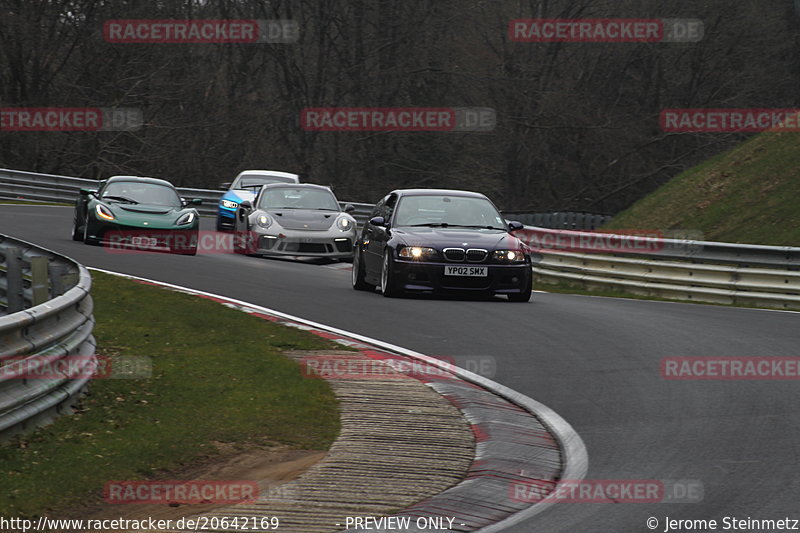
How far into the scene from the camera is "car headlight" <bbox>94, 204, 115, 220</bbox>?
20750 mm

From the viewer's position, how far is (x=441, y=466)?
22.4 feet

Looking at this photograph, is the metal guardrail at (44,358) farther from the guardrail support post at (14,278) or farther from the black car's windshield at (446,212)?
the black car's windshield at (446,212)

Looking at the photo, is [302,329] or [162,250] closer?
[302,329]

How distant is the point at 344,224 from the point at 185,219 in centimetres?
288

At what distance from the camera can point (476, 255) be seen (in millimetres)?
15242

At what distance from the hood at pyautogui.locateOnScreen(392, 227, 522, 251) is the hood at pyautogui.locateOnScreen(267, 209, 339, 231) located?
568 cm

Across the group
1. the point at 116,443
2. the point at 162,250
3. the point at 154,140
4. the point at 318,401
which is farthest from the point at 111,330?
the point at 154,140

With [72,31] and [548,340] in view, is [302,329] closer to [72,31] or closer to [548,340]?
[548,340]

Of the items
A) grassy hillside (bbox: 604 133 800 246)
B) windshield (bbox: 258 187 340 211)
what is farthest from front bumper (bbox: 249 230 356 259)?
grassy hillside (bbox: 604 133 800 246)

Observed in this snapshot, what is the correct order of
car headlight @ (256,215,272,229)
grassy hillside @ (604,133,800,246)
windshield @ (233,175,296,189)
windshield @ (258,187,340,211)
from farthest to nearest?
windshield @ (233,175,296,189) → grassy hillside @ (604,133,800,246) → windshield @ (258,187,340,211) → car headlight @ (256,215,272,229)

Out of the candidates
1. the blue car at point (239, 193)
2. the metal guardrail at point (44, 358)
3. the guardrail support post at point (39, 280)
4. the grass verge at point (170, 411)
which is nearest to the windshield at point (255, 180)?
the blue car at point (239, 193)

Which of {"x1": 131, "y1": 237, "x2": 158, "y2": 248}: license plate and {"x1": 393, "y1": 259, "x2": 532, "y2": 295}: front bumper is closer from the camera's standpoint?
{"x1": 393, "y1": 259, "x2": 532, "y2": 295}: front bumper

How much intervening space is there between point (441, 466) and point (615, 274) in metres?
12.9

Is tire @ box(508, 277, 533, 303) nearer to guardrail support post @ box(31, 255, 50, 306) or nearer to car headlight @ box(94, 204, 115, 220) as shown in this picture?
guardrail support post @ box(31, 255, 50, 306)
